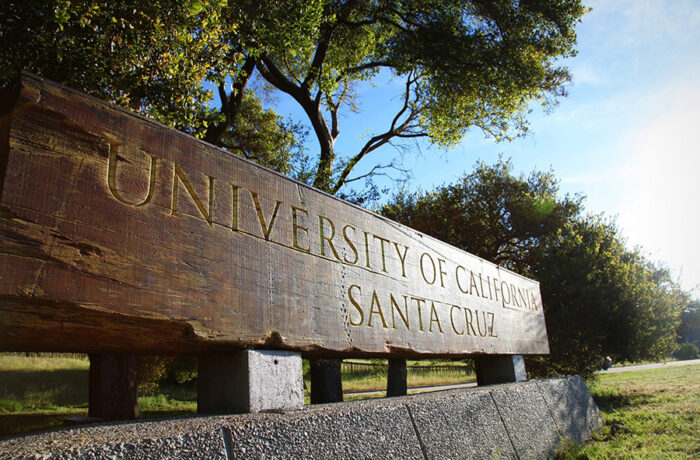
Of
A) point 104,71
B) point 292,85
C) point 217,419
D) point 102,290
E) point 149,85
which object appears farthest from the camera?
point 292,85

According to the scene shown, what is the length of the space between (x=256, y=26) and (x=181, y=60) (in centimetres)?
276

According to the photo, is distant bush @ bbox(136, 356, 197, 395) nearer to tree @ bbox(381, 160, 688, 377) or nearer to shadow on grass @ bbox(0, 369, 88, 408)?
shadow on grass @ bbox(0, 369, 88, 408)

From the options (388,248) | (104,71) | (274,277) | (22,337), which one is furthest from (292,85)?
(22,337)

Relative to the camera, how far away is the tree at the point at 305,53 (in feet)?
15.6

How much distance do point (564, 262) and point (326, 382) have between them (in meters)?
8.13

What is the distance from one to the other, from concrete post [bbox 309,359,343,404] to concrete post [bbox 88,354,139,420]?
10.9ft

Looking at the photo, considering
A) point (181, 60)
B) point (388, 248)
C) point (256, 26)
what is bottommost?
point (388, 248)

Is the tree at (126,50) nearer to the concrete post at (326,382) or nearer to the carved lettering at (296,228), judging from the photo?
the carved lettering at (296,228)

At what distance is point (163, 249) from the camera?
2.17 m

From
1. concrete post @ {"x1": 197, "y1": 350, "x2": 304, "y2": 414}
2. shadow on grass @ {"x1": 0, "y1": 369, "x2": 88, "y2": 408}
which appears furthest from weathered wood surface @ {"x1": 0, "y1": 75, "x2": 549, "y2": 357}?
shadow on grass @ {"x1": 0, "y1": 369, "x2": 88, "y2": 408}

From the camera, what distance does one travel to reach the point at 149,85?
550 centimetres

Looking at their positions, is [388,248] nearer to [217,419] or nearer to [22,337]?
[217,419]

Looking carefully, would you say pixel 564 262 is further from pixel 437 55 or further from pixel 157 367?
pixel 157 367

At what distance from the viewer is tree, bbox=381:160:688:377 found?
40.9 feet
